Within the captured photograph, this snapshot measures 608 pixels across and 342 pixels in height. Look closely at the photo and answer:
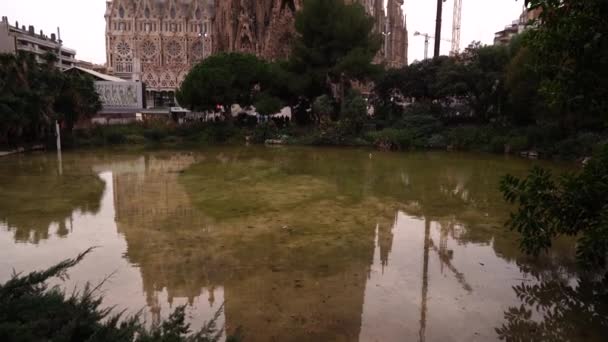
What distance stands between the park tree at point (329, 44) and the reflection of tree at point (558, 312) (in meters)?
21.3

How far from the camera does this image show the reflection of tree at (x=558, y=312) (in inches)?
156

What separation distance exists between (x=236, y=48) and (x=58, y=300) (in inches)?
1626

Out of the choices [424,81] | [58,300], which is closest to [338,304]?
[58,300]

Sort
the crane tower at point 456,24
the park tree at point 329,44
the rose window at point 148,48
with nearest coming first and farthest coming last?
1. the park tree at point 329,44
2. the rose window at point 148,48
3. the crane tower at point 456,24

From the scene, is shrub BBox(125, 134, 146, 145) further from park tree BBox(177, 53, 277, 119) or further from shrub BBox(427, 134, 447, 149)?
shrub BBox(427, 134, 447, 149)

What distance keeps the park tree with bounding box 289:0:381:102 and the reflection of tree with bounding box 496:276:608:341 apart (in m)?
21.3

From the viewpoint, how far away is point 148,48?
5788 cm

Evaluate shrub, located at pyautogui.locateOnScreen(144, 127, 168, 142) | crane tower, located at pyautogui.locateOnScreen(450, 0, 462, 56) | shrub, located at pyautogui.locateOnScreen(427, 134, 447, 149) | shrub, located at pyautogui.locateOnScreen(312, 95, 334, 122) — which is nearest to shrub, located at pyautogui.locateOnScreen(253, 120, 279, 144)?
shrub, located at pyautogui.locateOnScreen(312, 95, 334, 122)

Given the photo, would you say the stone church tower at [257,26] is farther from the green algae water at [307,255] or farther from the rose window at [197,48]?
the green algae water at [307,255]

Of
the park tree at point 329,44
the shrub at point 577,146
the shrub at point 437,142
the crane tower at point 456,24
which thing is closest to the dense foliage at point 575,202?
the shrub at point 577,146

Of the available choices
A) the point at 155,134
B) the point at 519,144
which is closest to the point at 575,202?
the point at 519,144

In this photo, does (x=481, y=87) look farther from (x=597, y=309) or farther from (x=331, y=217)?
(x=597, y=309)

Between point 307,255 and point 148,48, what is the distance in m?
57.8

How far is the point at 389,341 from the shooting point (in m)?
3.81
